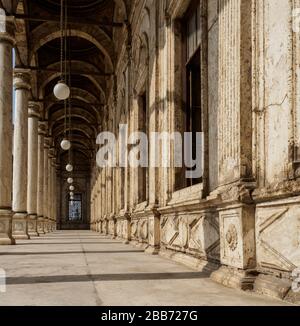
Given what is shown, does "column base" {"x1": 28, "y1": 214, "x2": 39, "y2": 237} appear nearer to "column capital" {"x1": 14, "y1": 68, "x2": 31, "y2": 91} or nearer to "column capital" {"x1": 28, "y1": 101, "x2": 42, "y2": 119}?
"column capital" {"x1": 28, "y1": 101, "x2": 42, "y2": 119}

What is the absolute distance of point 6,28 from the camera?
12.4 meters

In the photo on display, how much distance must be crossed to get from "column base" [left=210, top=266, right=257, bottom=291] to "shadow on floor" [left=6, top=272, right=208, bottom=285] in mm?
468

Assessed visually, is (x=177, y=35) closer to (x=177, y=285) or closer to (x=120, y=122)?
(x=177, y=285)

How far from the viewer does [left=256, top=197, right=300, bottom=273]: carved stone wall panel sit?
354 centimetres

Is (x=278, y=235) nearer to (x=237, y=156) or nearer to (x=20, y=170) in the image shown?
(x=237, y=156)

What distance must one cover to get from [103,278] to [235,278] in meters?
1.60

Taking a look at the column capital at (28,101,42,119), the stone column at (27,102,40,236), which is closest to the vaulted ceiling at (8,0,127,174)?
the column capital at (28,101,42,119)

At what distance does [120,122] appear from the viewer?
663 inches

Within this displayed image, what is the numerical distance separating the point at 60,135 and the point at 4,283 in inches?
1327

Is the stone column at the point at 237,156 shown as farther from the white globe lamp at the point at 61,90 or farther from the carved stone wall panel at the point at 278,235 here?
the white globe lamp at the point at 61,90

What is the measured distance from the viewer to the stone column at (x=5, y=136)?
38.8 ft

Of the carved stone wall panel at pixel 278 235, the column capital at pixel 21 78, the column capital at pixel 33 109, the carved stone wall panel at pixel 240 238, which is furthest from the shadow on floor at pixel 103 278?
the column capital at pixel 33 109

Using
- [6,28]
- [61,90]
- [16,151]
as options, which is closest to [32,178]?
[16,151]

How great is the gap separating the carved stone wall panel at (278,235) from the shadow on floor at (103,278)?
1338 mm
